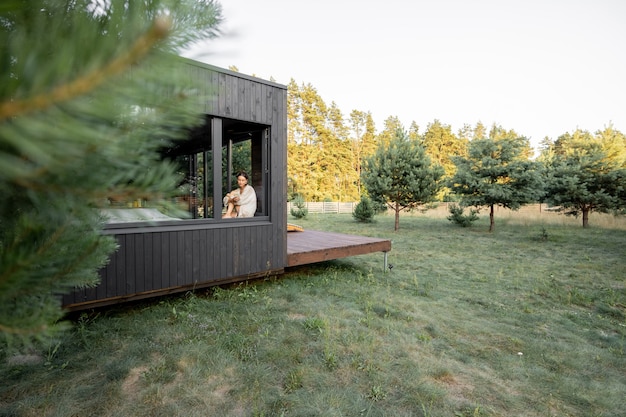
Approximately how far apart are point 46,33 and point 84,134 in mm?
200

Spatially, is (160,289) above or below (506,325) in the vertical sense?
above

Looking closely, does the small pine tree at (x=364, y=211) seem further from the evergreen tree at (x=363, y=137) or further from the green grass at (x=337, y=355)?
the evergreen tree at (x=363, y=137)

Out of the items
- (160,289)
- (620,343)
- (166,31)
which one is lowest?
(620,343)

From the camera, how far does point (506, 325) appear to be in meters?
3.76

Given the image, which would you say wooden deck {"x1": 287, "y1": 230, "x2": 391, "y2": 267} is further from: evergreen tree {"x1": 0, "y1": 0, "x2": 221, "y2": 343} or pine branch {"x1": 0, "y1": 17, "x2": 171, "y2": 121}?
pine branch {"x1": 0, "y1": 17, "x2": 171, "y2": 121}

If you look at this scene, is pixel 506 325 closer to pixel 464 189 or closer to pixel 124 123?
pixel 124 123

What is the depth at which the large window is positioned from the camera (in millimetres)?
656

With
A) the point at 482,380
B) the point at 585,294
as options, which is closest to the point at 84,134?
the point at 482,380

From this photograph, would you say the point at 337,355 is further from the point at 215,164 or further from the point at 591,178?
the point at 591,178

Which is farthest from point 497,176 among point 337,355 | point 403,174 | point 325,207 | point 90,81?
point 90,81

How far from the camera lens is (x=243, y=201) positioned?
4.98 meters

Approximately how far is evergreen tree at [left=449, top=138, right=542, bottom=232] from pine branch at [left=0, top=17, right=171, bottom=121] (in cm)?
1411

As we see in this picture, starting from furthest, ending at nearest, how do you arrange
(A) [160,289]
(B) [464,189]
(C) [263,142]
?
(B) [464,189] → (C) [263,142] → (A) [160,289]

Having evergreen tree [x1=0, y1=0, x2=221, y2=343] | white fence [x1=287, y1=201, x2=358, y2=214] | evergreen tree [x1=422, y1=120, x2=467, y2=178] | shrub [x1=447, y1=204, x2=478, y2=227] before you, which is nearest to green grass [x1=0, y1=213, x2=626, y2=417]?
evergreen tree [x1=0, y1=0, x2=221, y2=343]
